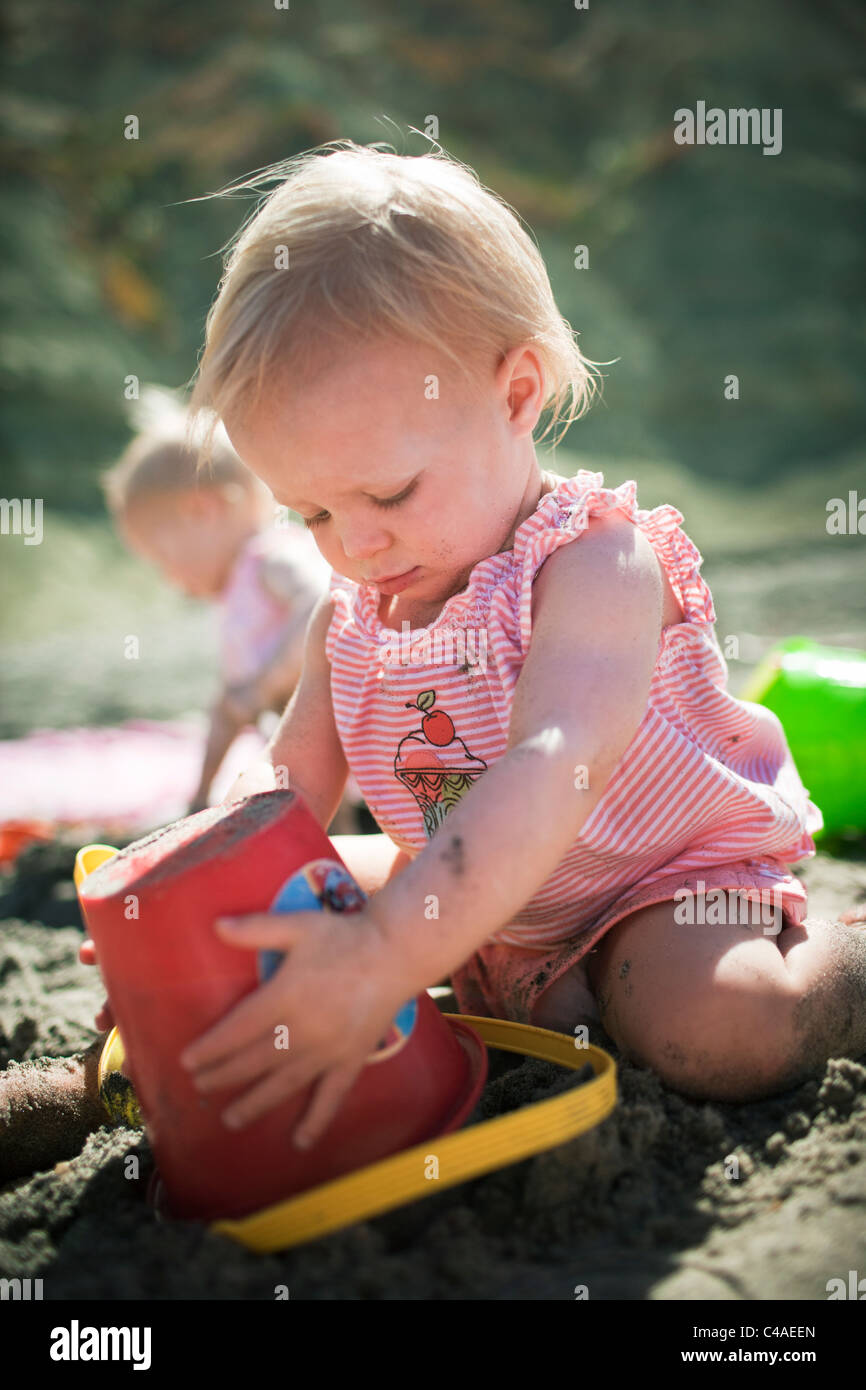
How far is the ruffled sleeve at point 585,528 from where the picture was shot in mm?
1364

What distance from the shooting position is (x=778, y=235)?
492 inches

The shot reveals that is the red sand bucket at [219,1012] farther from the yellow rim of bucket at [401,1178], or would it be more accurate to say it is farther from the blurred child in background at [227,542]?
the blurred child in background at [227,542]

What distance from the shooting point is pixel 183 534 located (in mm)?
3365

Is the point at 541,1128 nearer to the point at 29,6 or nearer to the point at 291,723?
the point at 291,723

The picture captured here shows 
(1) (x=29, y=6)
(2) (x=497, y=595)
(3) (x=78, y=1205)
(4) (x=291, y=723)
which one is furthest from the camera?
(1) (x=29, y=6)

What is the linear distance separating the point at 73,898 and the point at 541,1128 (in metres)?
1.70

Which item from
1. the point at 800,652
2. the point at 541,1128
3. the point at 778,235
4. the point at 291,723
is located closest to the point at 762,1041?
the point at 541,1128

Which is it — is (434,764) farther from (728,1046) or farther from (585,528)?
(728,1046)

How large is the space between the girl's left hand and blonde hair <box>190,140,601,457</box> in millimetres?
631

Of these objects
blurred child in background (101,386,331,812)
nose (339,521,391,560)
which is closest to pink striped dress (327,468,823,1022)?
nose (339,521,391,560)

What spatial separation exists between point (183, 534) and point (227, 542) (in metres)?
0.13

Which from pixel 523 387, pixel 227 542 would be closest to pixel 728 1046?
pixel 523 387

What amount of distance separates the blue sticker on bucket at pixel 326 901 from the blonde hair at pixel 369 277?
56 cm

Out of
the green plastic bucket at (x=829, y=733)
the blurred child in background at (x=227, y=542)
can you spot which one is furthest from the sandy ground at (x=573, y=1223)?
the blurred child in background at (x=227, y=542)
